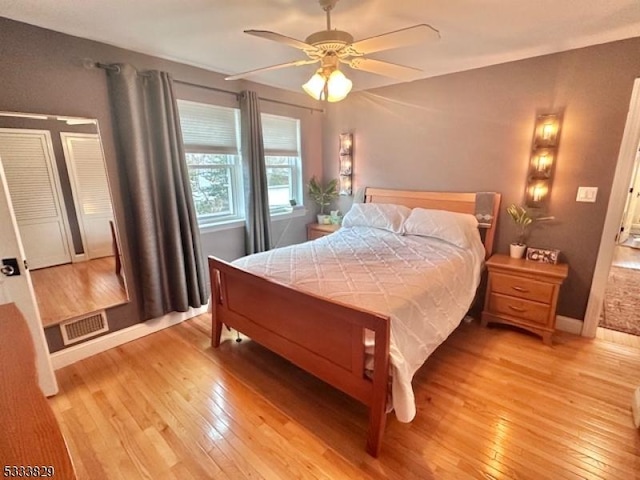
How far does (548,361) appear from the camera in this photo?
239cm

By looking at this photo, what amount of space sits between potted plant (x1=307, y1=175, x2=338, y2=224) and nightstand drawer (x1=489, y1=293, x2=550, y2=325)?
2.25 m

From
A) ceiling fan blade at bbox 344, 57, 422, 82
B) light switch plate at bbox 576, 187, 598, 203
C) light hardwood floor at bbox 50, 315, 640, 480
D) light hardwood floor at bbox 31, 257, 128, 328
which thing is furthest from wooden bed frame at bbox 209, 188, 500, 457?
light switch plate at bbox 576, 187, 598, 203

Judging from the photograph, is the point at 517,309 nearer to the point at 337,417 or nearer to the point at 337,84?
the point at 337,417

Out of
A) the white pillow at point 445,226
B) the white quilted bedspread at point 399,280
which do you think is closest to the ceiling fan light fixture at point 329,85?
the white quilted bedspread at point 399,280

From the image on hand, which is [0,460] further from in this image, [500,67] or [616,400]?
[500,67]

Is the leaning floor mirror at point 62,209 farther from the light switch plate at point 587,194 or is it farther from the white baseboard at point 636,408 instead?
the light switch plate at point 587,194

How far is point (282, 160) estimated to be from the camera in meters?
4.04

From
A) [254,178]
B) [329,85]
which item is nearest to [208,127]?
[254,178]

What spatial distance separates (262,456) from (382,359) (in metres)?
0.84

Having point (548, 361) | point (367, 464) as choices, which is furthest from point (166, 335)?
point (548, 361)

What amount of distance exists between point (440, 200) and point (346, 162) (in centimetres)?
135

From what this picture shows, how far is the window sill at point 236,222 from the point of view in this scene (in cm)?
329

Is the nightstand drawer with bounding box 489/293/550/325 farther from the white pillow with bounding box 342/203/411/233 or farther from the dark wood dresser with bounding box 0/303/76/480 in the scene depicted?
the dark wood dresser with bounding box 0/303/76/480

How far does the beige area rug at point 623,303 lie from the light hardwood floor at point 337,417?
0.44 m
